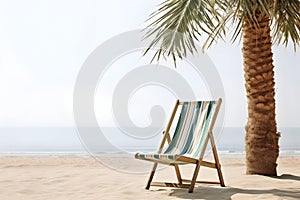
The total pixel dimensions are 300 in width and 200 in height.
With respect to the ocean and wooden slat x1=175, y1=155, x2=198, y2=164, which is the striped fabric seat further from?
the ocean

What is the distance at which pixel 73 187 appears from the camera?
→ 561 centimetres

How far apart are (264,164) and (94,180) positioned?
7.26 ft

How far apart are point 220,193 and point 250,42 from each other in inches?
88.2

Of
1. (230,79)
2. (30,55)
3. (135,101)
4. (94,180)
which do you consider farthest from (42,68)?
(94,180)

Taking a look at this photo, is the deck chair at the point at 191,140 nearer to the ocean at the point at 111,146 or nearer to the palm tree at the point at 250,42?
the palm tree at the point at 250,42

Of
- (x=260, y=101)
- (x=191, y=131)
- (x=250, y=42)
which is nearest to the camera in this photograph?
(x=191, y=131)

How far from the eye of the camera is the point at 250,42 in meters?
6.08

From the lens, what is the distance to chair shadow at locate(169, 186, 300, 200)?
14.6 feet

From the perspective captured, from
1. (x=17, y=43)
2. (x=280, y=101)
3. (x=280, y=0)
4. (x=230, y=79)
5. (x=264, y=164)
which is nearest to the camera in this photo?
(x=280, y=0)

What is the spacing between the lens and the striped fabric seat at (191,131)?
5090 mm

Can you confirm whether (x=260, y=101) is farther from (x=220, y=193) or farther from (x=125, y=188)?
(x=125, y=188)

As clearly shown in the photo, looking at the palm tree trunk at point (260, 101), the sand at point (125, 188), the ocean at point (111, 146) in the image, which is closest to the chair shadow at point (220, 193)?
the sand at point (125, 188)

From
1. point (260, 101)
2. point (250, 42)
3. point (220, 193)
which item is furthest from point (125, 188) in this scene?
point (250, 42)

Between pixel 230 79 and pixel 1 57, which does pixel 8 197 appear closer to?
pixel 230 79
